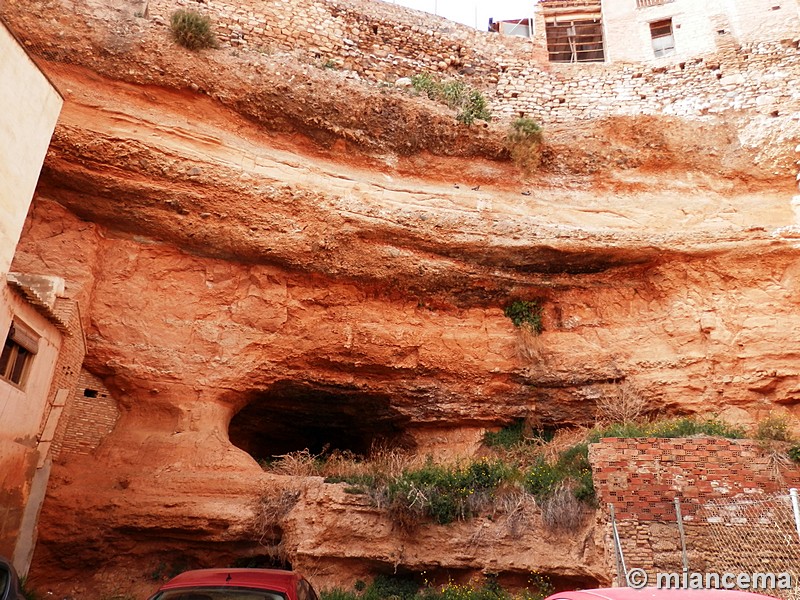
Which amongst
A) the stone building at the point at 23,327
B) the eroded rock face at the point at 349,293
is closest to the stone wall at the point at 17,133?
the stone building at the point at 23,327

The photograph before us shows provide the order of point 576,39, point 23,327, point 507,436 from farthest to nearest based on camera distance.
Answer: point 576,39
point 507,436
point 23,327

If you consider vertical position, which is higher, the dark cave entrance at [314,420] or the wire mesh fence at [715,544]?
the dark cave entrance at [314,420]

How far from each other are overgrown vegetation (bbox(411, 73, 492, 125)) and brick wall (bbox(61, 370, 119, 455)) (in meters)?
9.15

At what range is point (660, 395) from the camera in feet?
36.4

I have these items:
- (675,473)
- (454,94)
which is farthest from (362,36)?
(675,473)

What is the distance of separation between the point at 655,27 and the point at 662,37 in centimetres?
47

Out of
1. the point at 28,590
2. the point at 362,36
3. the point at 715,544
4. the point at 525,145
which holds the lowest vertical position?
the point at 28,590

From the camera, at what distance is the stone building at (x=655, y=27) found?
16.6 metres

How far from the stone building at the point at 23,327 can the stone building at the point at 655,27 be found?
48.2 ft

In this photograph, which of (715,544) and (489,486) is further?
(489,486)

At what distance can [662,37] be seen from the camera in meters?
19.0

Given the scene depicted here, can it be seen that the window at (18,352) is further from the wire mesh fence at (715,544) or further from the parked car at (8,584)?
the wire mesh fence at (715,544)

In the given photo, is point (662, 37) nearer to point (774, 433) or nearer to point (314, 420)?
point (774, 433)

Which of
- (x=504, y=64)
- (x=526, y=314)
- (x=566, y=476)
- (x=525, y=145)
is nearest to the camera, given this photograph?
(x=566, y=476)
